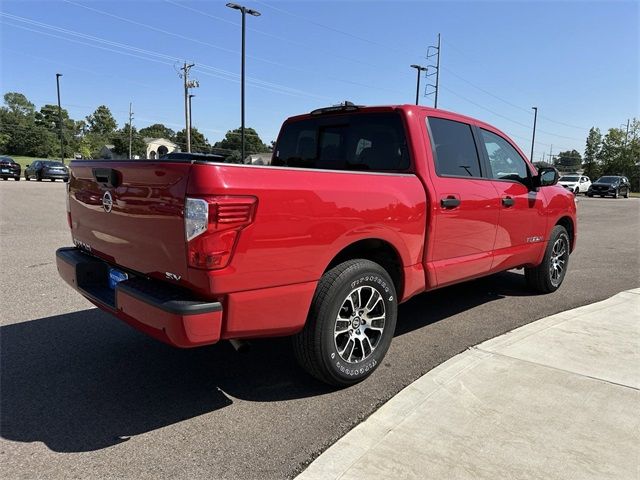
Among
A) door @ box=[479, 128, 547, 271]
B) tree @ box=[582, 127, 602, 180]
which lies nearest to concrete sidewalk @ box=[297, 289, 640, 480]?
door @ box=[479, 128, 547, 271]

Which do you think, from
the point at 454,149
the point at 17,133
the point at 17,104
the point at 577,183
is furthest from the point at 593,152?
the point at 17,104

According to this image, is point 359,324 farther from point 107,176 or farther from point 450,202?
point 107,176

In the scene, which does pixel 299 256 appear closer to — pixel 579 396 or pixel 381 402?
pixel 381 402

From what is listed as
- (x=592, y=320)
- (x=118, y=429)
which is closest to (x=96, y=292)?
(x=118, y=429)

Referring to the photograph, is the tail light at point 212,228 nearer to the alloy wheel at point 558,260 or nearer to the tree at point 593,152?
the alloy wheel at point 558,260

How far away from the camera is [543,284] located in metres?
5.85

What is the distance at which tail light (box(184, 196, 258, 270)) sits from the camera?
2.46 metres

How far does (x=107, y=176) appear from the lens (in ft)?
10.1

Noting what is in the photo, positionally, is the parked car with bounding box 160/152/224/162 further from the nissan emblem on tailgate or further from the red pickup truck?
the red pickup truck

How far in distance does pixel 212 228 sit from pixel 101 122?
452 ft

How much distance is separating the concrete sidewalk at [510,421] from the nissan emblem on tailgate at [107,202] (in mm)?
2027

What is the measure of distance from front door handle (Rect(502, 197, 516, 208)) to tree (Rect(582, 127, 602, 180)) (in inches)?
2991

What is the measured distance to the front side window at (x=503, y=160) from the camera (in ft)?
15.7

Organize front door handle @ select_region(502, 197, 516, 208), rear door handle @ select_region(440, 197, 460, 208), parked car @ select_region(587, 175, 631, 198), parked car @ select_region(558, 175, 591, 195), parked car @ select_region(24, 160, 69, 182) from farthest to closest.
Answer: parked car @ select_region(558, 175, 591, 195)
parked car @ select_region(587, 175, 631, 198)
parked car @ select_region(24, 160, 69, 182)
front door handle @ select_region(502, 197, 516, 208)
rear door handle @ select_region(440, 197, 460, 208)
